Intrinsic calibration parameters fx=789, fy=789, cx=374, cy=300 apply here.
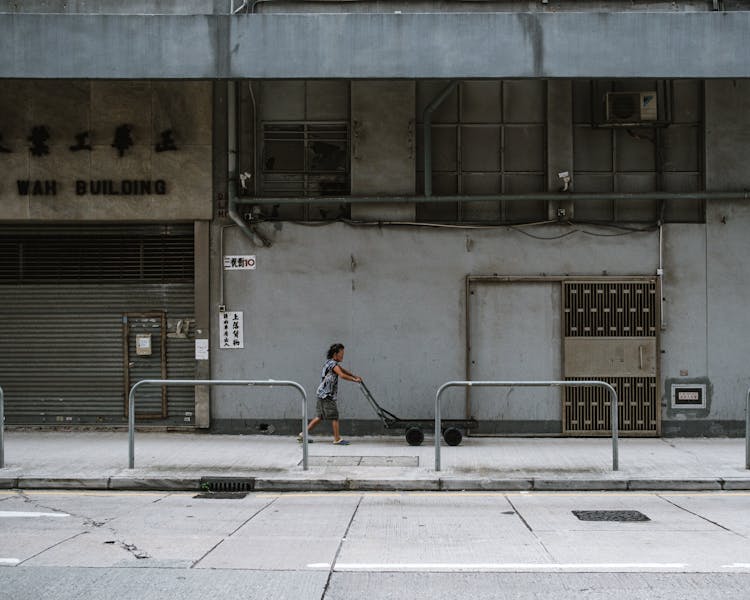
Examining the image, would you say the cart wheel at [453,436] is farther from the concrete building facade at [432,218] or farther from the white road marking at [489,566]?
the white road marking at [489,566]

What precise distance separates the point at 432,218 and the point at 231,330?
373 cm

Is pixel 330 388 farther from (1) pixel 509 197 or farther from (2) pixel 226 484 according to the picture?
(1) pixel 509 197

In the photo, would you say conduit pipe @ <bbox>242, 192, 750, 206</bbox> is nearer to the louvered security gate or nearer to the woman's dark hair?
the louvered security gate

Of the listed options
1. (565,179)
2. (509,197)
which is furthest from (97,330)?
(565,179)

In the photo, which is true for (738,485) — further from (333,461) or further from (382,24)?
(382,24)

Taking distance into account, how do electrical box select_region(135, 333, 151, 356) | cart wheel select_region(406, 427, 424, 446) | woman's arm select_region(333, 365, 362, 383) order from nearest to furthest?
woman's arm select_region(333, 365, 362, 383) → cart wheel select_region(406, 427, 424, 446) → electrical box select_region(135, 333, 151, 356)

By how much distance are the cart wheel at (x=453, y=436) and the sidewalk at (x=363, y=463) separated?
0.12 meters

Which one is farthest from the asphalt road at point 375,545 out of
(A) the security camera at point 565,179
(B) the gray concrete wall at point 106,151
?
(A) the security camera at point 565,179

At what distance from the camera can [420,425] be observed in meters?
11.9

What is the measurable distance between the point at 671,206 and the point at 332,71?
5.89 metres

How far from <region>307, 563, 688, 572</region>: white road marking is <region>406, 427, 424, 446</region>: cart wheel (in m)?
5.84

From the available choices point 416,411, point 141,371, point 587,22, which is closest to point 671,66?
point 587,22

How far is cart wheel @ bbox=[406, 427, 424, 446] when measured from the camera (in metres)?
11.7

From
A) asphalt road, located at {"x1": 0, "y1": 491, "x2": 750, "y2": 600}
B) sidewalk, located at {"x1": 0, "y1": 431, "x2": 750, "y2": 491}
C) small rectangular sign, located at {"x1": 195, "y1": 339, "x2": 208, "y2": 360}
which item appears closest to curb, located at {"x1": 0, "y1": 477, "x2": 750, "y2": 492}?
sidewalk, located at {"x1": 0, "y1": 431, "x2": 750, "y2": 491}
